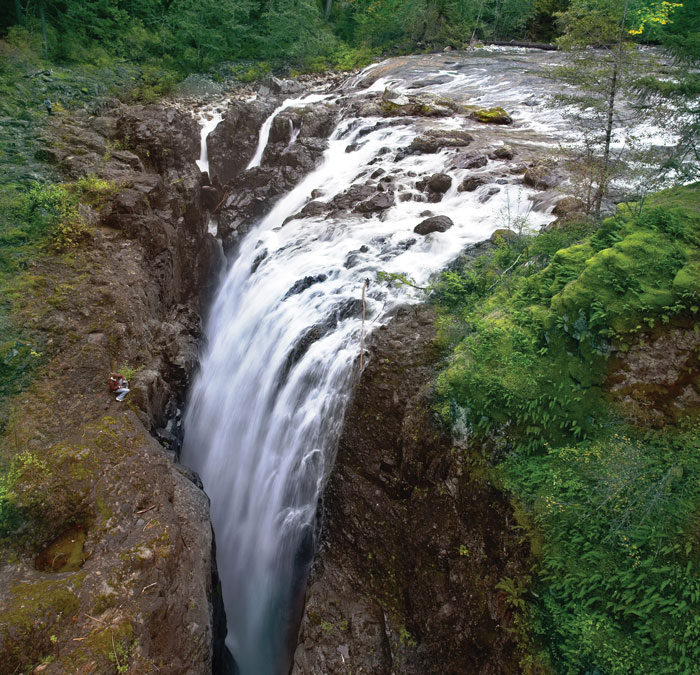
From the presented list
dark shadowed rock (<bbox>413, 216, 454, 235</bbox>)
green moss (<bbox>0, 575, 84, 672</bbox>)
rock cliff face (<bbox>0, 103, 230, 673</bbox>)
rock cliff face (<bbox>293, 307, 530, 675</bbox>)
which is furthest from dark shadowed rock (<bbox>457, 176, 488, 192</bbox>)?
green moss (<bbox>0, 575, 84, 672</bbox>)

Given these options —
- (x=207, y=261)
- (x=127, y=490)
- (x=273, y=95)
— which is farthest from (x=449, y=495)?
(x=273, y=95)

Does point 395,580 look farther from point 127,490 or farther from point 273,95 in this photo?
point 273,95

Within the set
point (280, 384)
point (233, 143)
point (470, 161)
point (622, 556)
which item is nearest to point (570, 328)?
point (622, 556)

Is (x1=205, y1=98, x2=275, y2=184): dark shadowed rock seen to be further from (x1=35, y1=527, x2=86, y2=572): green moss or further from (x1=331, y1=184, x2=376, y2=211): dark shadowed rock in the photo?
(x1=35, y1=527, x2=86, y2=572): green moss

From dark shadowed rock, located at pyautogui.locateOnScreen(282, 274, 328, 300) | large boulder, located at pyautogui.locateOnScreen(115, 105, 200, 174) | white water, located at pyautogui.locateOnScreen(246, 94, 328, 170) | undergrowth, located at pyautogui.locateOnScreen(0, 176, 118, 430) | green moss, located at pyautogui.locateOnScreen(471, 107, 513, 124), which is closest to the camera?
undergrowth, located at pyautogui.locateOnScreen(0, 176, 118, 430)

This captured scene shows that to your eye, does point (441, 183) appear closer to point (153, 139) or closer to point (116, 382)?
point (153, 139)

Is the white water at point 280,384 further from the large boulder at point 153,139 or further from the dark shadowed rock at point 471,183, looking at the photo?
the large boulder at point 153,139
